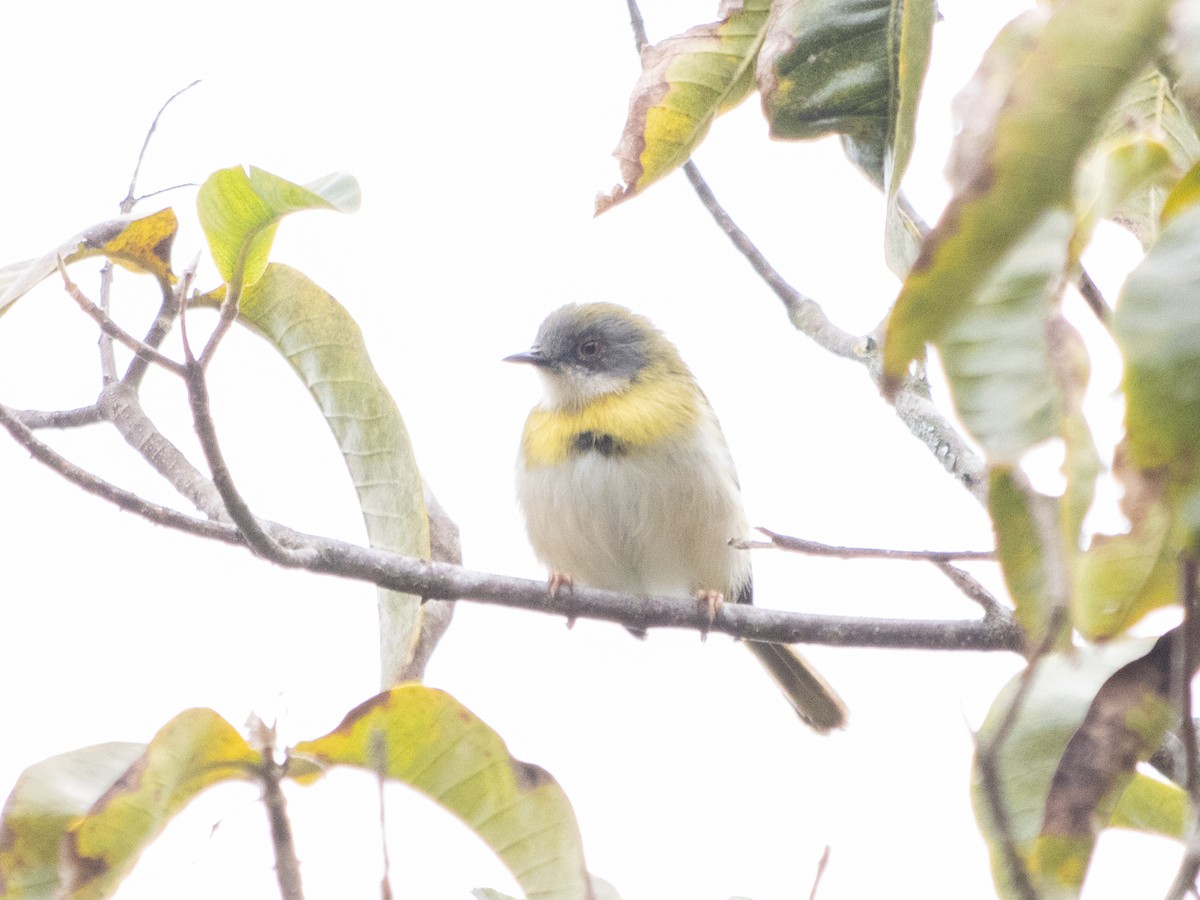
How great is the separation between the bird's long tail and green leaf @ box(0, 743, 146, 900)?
3957mm

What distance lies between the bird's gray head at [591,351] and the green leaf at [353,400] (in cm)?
243

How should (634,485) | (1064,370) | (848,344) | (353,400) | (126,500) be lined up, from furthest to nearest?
(634,485) < (848,344) < (353,400) < (126,500) < (1064,370)

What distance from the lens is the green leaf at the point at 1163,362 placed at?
81 cm

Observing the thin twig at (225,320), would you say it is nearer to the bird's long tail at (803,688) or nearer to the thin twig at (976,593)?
the thin twig at (976,593)

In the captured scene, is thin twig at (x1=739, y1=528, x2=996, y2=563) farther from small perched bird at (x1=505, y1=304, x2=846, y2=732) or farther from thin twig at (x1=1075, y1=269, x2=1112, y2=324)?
small perched bird at (x1=505, y1=304, x2=846, y2=732)

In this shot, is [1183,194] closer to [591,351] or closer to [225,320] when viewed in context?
[225,320]

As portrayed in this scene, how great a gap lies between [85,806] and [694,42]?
1415 mm

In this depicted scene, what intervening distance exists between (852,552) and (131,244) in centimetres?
130

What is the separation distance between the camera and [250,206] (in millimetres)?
2039

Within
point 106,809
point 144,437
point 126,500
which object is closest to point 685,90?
point 126,500

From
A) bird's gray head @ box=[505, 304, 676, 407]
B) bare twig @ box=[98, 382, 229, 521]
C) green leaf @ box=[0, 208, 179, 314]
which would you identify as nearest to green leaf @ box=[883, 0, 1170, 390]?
green leaf @ box=[0, 208, 179, 314]

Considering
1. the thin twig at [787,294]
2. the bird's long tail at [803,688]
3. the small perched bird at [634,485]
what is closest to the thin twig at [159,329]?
the thin twig at [787,294]

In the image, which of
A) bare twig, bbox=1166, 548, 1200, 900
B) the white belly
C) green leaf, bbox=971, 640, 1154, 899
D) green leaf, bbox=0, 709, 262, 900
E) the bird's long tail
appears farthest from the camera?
the bird's long tail

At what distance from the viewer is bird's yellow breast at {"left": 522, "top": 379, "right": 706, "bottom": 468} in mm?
4824
